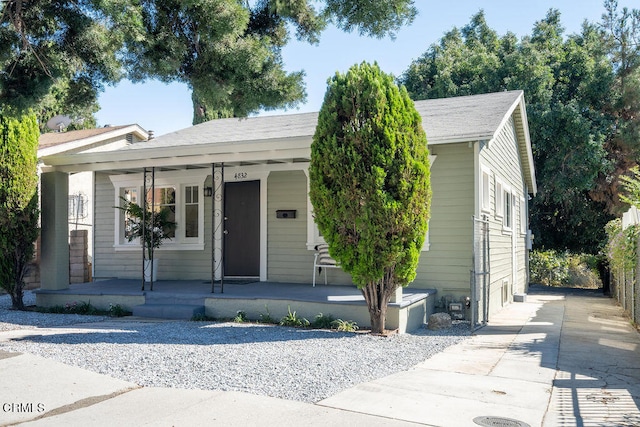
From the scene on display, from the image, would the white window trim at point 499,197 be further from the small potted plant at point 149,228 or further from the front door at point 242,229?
the small potted plant at point 149,228

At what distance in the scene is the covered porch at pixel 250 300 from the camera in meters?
8.20

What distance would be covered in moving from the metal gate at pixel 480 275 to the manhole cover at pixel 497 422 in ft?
12.3

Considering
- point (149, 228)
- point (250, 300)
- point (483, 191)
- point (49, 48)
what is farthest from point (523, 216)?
point (49, 48)

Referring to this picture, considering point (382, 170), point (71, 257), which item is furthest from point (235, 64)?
point (71, 257)

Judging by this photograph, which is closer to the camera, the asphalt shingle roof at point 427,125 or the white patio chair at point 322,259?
the asphalt shingle roof at point 427,125

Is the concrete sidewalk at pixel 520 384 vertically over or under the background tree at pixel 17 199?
under

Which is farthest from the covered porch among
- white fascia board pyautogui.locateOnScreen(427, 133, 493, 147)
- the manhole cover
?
the manhole cover

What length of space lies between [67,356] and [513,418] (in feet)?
14.5

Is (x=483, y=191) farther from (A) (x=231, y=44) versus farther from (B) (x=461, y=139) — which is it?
(A) (x=231, y=44)

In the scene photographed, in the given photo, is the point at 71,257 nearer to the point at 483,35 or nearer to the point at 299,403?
the point at 299,403

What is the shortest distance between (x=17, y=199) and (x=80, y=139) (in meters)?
9.49

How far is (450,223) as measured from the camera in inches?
364

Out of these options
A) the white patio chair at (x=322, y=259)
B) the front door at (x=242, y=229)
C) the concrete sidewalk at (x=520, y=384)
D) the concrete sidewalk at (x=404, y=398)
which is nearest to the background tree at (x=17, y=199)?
the front door at (x=242, y=229)

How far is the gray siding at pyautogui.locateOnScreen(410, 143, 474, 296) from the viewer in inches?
359
